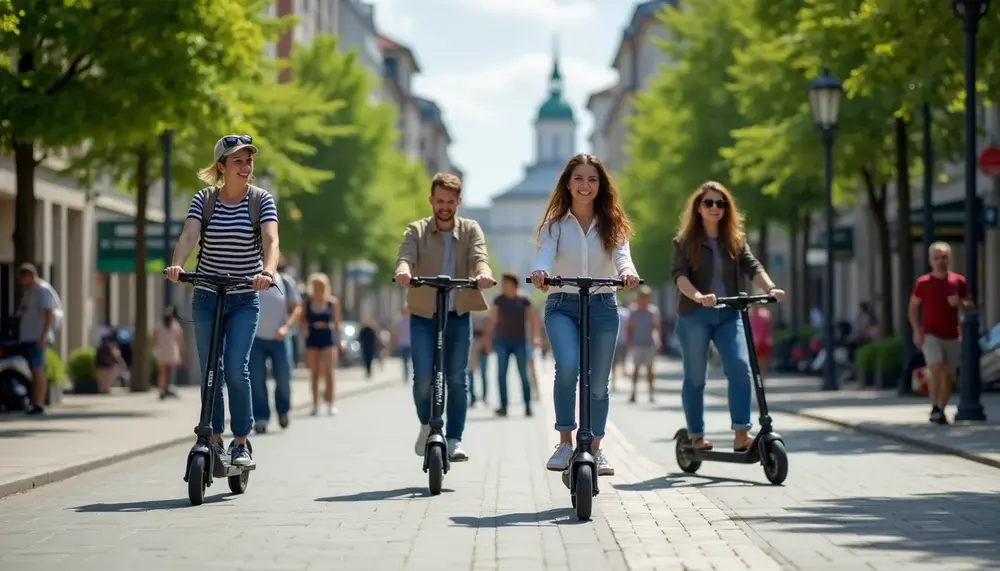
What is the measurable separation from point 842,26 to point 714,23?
21.7 m

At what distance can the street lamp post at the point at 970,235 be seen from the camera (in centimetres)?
1938

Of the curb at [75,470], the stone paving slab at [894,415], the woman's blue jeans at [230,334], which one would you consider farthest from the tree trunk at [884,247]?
the woman's blue jeans at [230,334]

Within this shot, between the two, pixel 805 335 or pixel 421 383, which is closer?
pixel 421 383

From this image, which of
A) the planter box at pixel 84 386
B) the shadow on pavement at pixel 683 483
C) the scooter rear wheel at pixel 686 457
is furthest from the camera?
the planter box at pixel 84 386

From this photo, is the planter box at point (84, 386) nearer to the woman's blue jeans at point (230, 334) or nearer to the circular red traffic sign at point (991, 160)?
the circular red traffic sign at point (991, 160)

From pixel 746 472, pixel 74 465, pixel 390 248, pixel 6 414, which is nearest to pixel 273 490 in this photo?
pixel 74 465

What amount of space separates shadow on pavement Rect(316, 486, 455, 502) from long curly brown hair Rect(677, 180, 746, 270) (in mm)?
2233

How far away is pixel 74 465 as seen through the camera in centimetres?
1408

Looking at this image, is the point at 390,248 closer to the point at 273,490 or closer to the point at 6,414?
the point at 6,414

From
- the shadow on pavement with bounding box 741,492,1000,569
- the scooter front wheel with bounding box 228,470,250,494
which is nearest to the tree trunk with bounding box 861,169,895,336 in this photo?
the shadow on pavement with bounding box 741,492,1000,569

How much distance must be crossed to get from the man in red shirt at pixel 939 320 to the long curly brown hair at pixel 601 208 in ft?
29.9

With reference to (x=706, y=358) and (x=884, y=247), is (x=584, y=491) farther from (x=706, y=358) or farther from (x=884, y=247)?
(x=884, y=247)

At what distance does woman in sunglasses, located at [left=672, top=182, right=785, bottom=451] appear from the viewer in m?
12.9

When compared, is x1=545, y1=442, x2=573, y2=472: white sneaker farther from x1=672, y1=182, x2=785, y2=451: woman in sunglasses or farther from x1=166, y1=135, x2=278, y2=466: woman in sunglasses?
x1=672, y1=182, x2=785, y2=451: woman in sunglasses
